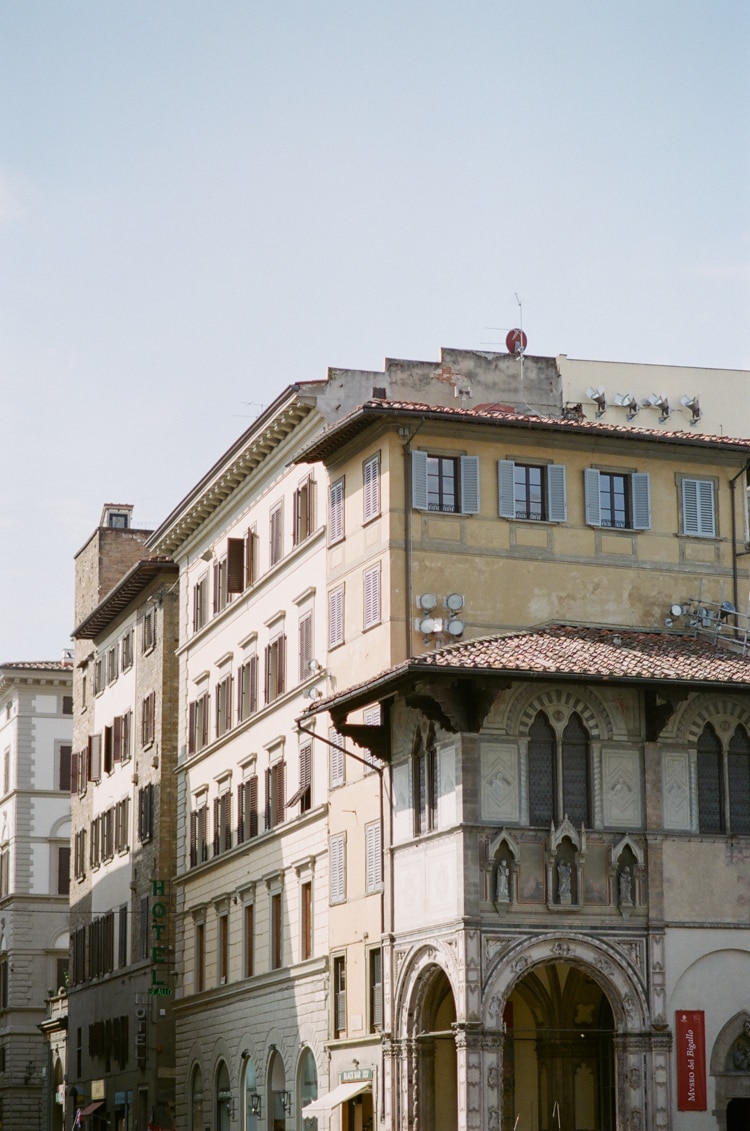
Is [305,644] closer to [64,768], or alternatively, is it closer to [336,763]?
[336,763]

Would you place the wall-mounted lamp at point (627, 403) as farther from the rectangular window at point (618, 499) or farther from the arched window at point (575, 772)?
the arched window at point (575, 772)

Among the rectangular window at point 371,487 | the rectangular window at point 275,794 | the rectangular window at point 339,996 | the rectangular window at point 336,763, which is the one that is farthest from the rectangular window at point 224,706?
the rectangular window at point 371,487

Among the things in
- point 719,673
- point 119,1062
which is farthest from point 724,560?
point 119,1062

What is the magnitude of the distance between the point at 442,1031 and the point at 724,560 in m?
11.8

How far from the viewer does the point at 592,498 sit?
43.4m

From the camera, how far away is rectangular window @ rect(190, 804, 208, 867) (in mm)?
56938

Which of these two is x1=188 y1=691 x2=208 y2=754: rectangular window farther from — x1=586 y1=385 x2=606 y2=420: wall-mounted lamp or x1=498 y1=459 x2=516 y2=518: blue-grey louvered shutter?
x1=498 y1=459 x2=516 y2=518: blue-grey louvered shutter

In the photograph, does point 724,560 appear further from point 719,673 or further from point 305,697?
point 305,697

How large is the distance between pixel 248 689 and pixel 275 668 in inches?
112

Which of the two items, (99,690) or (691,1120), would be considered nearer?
(691,1120)

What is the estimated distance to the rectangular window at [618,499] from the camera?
143 ft

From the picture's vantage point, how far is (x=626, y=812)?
3897cm

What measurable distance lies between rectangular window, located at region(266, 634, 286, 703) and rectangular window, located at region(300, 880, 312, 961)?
16.3ft

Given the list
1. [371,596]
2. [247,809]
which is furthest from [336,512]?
[247,809]
